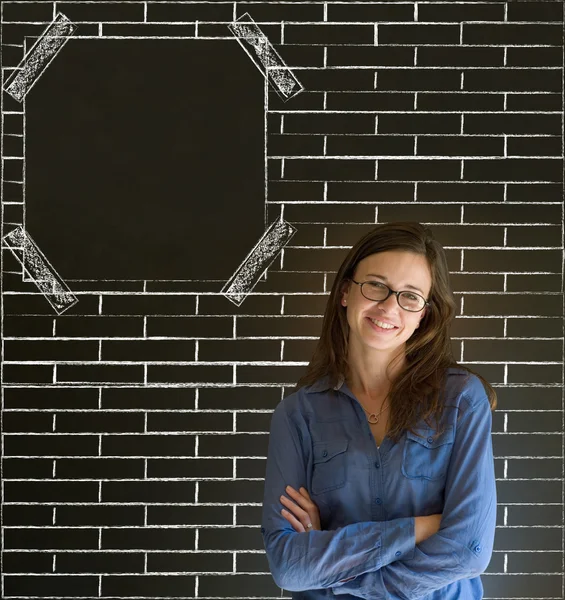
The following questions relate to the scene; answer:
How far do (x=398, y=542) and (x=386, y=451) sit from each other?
0.76 ft

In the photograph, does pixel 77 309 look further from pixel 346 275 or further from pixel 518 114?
pixel 518 114

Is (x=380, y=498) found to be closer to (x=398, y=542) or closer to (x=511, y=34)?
(x=398, y=542)

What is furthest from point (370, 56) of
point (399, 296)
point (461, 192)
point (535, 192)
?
point (399, 296)

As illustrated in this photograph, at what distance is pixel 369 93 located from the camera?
2.62 metres

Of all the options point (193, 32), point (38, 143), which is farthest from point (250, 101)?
point (38, 143)

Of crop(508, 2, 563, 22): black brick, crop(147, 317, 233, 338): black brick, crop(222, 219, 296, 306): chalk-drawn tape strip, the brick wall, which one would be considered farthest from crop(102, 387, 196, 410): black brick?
crop(508, 2, 563, 22): black brick

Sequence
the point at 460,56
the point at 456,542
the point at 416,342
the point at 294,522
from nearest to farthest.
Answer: the point at 456,542 < the point at 294,522 < the point at 416,342 < the point at 460,56

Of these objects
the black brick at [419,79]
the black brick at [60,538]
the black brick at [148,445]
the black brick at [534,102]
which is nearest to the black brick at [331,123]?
the black brick at [419,79]

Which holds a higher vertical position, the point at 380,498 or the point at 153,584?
the point at 380,498

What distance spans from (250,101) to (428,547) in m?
1.74

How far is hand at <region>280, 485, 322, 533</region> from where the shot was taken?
Result: 1.81 meters

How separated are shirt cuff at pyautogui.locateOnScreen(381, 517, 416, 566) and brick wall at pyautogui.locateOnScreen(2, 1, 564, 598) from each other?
1.00 m

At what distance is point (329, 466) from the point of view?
1847 millimetres

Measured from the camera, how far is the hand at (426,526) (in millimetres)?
1720
